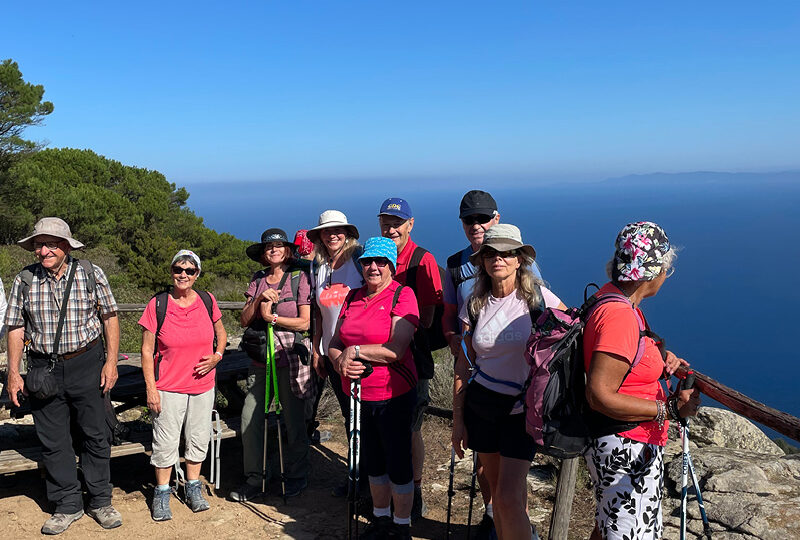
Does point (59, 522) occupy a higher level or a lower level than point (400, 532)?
lower

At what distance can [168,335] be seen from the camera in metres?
4.54

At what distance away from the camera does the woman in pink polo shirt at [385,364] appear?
3785 mm

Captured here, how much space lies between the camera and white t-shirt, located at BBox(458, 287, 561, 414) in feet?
10.7

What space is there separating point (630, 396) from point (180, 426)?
11.3ft

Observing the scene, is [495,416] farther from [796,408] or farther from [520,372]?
[796,408]

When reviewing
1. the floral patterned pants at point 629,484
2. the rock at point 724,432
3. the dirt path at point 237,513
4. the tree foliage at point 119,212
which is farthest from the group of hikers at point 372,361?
the tree foliage at point 119,212

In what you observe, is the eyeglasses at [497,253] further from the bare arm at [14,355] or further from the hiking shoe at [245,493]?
the bare arm at [14,355]

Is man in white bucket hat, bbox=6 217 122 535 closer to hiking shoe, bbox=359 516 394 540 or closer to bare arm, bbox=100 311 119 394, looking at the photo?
bare arm, bbox=100 311 119 394

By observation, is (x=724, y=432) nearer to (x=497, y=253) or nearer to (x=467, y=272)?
(x=467, y=272)

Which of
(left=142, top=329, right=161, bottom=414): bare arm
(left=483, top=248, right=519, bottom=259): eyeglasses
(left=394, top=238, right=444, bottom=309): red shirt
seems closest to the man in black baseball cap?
(left=394, top=238, right=444, bottom=309): red shirt

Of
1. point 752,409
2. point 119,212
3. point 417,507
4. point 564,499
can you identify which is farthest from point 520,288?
point 119,212

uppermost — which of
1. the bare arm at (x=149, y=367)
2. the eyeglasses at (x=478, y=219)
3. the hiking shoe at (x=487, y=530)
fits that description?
the eyeglasses at (x=478, y=219)

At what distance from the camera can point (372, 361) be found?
380 cm

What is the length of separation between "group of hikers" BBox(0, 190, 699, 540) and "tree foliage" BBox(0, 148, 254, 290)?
17.4 m
